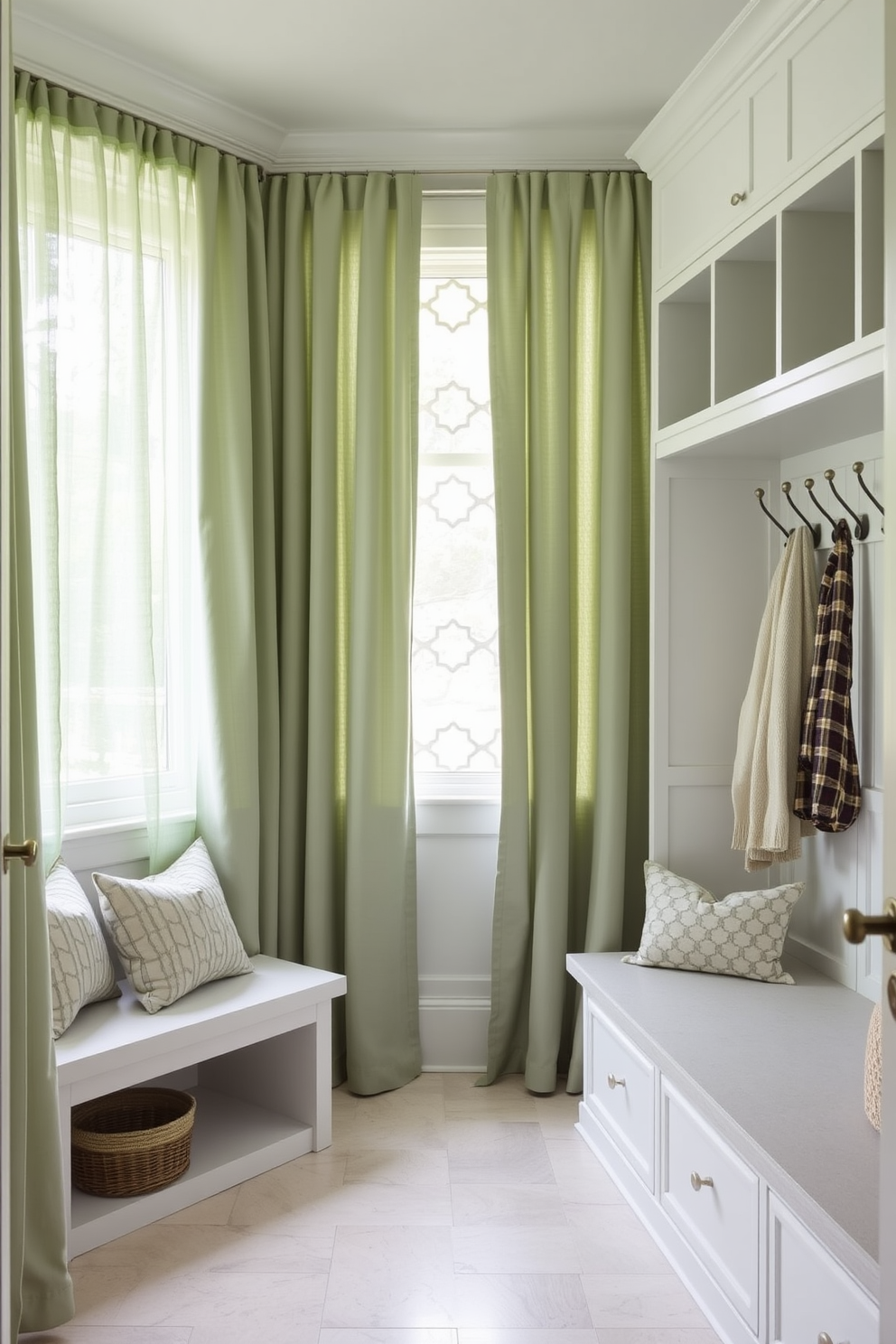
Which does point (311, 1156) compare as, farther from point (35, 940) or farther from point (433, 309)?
point (433, 309)

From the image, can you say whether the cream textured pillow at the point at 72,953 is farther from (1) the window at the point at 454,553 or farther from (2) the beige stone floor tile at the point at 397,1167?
(1) the window at the point at 454,553

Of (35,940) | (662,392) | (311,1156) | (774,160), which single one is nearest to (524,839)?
(311,1156)

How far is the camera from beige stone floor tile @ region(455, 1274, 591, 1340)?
2.10 meters

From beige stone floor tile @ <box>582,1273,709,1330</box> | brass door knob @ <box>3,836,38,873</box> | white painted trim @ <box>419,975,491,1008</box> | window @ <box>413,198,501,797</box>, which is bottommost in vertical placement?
beige stone floor tile @ <box>582,1273,709,1330</box>

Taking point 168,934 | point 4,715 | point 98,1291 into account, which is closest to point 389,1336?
point 98,1291

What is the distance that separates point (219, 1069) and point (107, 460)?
67.3 inches

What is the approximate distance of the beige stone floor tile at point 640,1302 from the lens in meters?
2.09

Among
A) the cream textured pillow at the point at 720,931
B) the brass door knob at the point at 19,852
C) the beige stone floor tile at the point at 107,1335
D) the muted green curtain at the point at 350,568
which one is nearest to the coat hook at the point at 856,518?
the cream textured pillow at the point at 720,931

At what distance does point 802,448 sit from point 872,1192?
1.82 meters

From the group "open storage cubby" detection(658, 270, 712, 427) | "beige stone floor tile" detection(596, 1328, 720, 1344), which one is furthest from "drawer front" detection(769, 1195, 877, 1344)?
"open storage cubby" detection(658, 270, 712, 427)

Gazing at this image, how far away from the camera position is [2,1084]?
1.36 meters

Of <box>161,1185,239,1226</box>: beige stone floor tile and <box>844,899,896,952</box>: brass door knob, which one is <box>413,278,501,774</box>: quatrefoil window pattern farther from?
<box>844,899,896,952</box>: brass door knob

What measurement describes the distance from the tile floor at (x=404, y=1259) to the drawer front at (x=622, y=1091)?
118 mm

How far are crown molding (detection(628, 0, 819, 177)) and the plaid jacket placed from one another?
3.40ft
